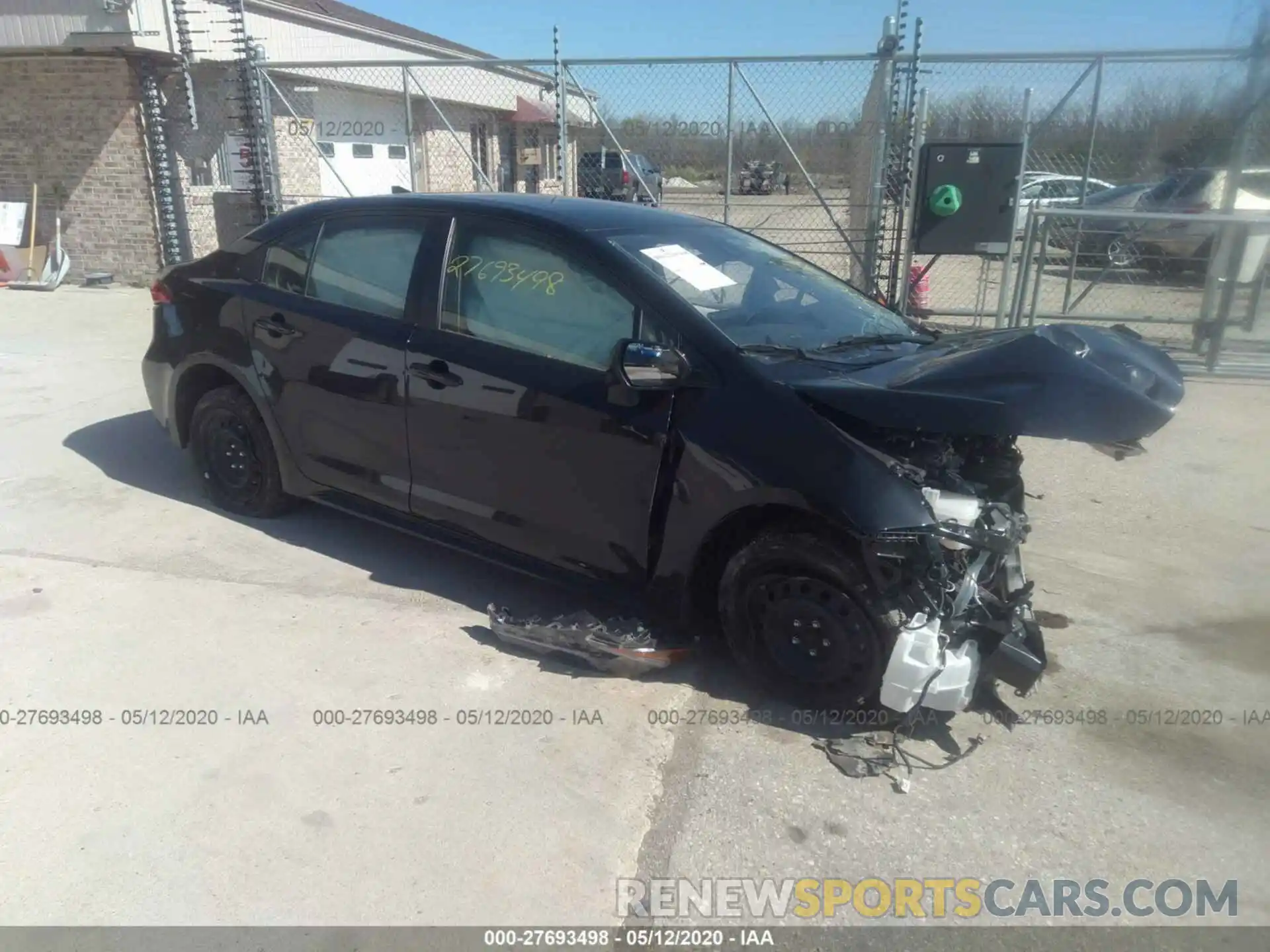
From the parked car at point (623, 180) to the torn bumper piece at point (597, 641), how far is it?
622cm

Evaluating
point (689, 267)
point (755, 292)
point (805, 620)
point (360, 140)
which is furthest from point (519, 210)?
point (360, 140)

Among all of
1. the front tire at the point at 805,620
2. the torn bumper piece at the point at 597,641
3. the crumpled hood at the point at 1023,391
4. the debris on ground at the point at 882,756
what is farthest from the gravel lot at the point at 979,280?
the debris on ground at the point at 882,756

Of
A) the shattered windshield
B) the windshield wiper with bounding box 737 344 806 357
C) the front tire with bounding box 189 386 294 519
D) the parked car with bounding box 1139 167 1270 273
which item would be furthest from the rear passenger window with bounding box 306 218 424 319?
the parked car with bounding box 1139 167 1270 273

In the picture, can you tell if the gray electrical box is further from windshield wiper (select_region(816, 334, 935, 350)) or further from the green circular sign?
windshield wiper (select_region(816, 334, 935, 350))

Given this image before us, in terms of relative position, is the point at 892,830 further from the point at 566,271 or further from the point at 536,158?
the point at 536,158

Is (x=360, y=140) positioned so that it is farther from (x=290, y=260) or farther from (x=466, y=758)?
(x=466, y=758)

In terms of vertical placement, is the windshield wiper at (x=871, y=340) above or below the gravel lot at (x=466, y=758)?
above

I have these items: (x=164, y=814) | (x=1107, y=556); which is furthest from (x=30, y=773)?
(x=1107, y=556)

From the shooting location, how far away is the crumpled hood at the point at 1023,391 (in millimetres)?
2906

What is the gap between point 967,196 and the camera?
8258mm

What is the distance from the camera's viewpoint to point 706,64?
8828mm

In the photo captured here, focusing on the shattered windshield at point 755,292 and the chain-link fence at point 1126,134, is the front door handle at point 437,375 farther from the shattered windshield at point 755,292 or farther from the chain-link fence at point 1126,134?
the chain-link fence at point 1126,134

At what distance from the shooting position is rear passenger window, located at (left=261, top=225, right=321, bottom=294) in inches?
177

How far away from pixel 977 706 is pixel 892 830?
788mm
